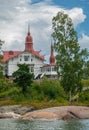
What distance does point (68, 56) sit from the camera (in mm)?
92250

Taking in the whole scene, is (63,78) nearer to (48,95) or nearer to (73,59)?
(73,59)

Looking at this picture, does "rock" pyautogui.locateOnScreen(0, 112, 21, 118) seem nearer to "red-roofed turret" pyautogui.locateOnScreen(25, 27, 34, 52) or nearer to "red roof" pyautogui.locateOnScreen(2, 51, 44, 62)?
"red roof" pyautogui.locateOnScreen(2, 51, 44, 62)

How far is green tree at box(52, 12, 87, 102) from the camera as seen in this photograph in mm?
90312

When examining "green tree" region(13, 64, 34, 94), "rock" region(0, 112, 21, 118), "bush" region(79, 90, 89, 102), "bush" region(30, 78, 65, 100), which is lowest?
"rock" region(0, 112, 21, 118)

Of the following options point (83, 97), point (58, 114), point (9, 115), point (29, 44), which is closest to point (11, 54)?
point (29, 44)

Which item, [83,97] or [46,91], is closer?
[83,97]

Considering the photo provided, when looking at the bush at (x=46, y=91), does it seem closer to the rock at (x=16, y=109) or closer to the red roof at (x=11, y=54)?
the rock at (x=16, y=109)

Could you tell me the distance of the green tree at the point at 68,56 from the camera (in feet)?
296

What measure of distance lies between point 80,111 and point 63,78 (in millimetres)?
19577

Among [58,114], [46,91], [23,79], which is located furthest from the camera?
[46,91]

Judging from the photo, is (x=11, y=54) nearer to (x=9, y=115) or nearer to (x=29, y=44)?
(x=29, y=44)

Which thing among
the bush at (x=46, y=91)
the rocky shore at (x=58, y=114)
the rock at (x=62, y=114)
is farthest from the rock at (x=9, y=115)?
Answer: the bush at (x=46, y=91)

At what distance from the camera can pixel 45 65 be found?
504 ft

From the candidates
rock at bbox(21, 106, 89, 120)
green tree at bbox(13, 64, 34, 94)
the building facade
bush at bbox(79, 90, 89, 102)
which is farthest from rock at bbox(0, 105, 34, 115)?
the building facade
